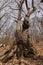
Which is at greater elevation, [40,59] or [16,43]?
[16,43]

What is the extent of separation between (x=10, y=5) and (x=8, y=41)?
7.60 ft

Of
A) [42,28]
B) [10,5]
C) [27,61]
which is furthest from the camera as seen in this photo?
[10,5]

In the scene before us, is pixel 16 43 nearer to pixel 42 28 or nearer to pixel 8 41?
pixel 8 41

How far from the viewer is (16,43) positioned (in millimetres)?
3822

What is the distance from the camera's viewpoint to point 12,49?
3916 mm

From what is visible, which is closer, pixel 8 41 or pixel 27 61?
pixel 27 61

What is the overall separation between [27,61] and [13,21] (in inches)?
79.7

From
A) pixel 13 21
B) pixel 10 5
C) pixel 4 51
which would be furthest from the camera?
pixel 10 5

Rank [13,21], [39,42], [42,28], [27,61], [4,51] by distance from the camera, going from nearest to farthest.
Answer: [27,61]
[4,51]
[39,42]
[42,28]
[13,21]

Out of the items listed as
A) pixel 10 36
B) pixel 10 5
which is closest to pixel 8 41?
pixel 10 36

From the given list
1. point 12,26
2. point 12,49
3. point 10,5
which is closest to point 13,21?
point 12,26

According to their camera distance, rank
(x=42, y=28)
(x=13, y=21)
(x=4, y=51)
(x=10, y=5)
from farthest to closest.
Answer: (x=10, y=5) → (x=13, y=21) → (x=42, y=28) → (x=4, y=51)

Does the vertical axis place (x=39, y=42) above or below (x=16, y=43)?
below

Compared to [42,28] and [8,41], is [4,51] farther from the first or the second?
[42,28]
